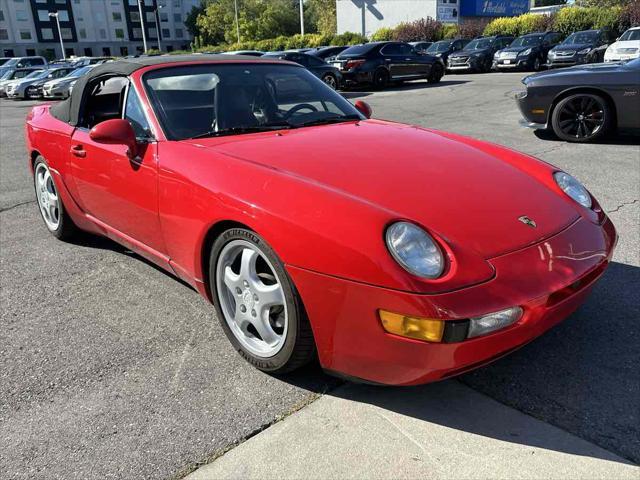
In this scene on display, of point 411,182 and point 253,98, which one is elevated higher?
point 253,98

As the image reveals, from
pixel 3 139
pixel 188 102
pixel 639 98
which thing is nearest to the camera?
pixel 188 102

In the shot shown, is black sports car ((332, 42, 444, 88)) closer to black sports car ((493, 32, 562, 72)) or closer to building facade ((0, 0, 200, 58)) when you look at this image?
black sports car ((493, 32, 562, 72))

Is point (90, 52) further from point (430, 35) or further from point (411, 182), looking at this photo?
point (411, 182)

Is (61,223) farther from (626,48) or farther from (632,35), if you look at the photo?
(632,35)

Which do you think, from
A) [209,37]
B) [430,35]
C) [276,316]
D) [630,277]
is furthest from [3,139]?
[209,37]

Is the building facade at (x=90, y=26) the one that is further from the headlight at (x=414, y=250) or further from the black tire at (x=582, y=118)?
the headlight at (x=414, y=250)

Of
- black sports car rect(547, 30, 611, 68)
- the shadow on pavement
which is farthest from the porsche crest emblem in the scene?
black sports car rect(547, 30, 611, 68)

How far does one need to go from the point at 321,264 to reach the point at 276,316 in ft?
1.74

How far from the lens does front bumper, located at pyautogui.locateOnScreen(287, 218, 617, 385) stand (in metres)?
1.97

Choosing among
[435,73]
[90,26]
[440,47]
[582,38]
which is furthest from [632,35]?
[90,26]

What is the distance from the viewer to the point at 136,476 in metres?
1.98

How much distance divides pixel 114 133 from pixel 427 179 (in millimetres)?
1641

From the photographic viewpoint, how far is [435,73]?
1900 cm

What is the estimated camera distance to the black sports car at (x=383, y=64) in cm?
1711
